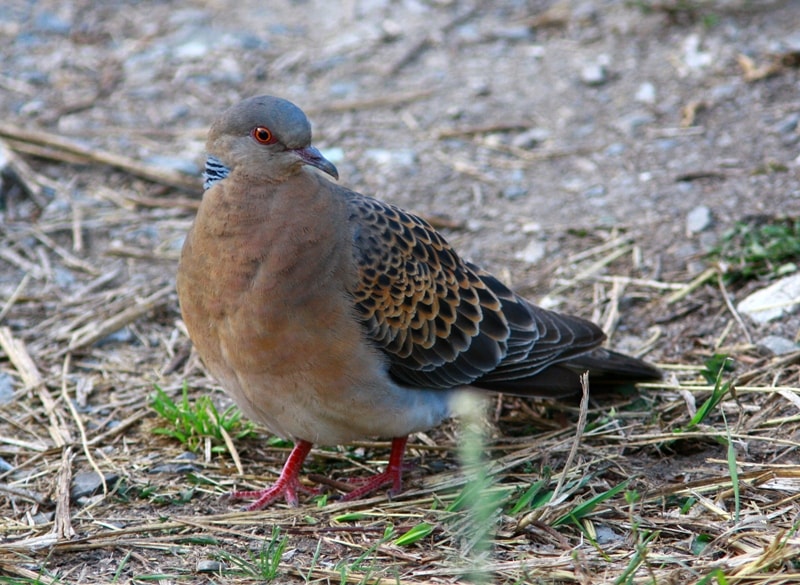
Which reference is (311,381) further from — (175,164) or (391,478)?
(175,164)

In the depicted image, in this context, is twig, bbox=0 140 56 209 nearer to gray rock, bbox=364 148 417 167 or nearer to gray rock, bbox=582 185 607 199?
gray rock, bbox=364 148 417 167

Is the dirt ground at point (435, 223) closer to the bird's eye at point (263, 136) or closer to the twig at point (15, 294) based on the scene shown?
the twig at point (15, 294)

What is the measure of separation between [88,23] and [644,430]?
6.29 meters

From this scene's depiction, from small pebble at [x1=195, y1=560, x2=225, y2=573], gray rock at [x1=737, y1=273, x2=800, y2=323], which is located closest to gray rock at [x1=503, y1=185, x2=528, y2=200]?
gray rock at [x1=737, y1=273, x2=800, y2=323]

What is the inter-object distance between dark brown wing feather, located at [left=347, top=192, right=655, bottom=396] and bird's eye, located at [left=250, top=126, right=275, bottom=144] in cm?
42

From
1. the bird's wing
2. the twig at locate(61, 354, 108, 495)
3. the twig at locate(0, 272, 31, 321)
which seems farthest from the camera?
the twig at locate(0, 272, 31, 321)

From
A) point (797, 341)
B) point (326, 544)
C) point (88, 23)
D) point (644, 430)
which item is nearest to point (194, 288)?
point (326, 544)

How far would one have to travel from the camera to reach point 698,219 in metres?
5.70

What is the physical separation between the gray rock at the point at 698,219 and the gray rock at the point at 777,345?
1.06m

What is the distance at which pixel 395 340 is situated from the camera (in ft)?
13.7

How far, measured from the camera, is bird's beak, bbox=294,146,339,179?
13.1 feet

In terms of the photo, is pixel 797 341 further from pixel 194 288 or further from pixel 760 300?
pixel 194 288

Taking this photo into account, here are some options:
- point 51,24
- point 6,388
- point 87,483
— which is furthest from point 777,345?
point 51,24

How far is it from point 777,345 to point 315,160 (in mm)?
2212
